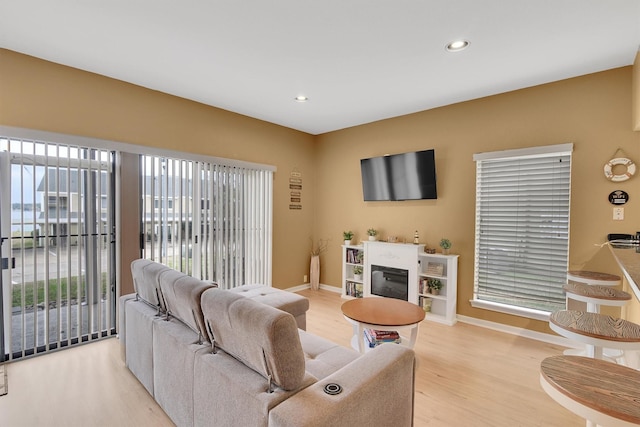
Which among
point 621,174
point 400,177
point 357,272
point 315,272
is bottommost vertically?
point 315,272

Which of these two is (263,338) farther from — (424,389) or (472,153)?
(472,153)

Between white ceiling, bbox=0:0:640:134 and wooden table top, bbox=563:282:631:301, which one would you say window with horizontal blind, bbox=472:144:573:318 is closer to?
wooden table top, bbox=563:282:631:301

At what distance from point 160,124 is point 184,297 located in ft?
8.28

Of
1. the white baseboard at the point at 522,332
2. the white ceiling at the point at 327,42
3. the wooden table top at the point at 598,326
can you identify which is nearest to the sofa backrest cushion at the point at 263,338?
the wooden table top at the point at 598,326

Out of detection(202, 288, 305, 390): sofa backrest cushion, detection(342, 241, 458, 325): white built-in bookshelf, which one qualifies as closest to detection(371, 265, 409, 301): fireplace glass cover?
detection(342, 241, 458, 325): white built-in bookshelf

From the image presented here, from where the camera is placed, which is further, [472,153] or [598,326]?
[472,153]

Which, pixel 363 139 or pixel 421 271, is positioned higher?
pixel 363 139

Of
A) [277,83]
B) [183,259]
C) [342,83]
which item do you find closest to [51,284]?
[183,259]

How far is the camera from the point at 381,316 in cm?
254

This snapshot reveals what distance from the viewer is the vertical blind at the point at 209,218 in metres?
3.43

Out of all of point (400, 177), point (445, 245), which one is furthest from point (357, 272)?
point (400, 177)

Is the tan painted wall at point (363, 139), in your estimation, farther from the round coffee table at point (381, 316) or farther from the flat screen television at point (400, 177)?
the round coffee table at point (381, 316)

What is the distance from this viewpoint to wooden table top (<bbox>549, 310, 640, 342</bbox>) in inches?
57.9

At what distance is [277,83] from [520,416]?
3570 mm
